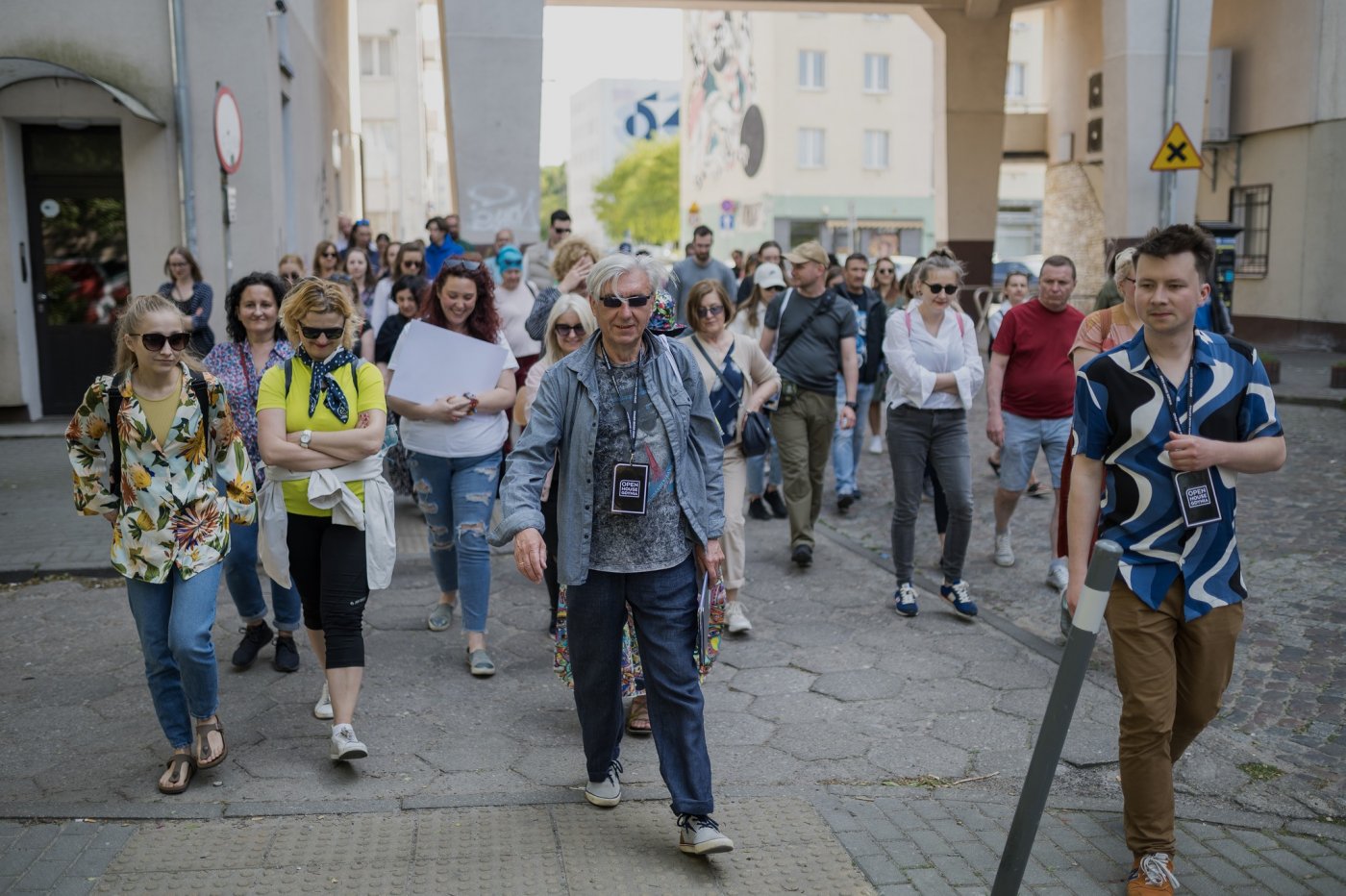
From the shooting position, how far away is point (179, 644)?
470cm

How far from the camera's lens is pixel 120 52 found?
1266 centimetres

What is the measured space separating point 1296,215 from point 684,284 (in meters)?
13.0

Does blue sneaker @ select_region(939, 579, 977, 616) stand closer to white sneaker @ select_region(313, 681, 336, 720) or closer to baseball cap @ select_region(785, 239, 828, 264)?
baseball cap @ select_region(785, 239, 828, 264)

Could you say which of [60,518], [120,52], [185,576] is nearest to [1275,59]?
[120,52]

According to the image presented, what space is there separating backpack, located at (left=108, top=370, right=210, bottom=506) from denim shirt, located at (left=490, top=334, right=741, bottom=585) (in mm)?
1312

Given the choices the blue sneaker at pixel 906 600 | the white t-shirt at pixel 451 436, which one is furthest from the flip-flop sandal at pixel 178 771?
the blue sneaker at pixel 906 600

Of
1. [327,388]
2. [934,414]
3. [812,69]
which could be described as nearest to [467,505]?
[327,388]

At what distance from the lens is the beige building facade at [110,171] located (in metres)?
12.6

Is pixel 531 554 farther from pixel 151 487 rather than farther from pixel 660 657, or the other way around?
pixel 151 487

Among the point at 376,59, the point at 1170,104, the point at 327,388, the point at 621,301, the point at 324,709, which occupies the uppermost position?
the point at 376,59

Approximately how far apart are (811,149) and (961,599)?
50289 millimetres

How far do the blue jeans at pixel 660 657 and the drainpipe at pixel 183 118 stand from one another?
9.74 metres

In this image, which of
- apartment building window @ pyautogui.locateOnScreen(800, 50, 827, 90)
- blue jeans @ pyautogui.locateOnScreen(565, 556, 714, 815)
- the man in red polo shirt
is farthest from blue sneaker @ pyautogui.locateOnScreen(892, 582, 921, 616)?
apartment building window @ pyautogui.locateOnScreen(800, 50, 827, 90)

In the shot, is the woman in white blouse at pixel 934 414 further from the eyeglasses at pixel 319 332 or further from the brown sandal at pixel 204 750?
the brown sandal at pixel 204 750
